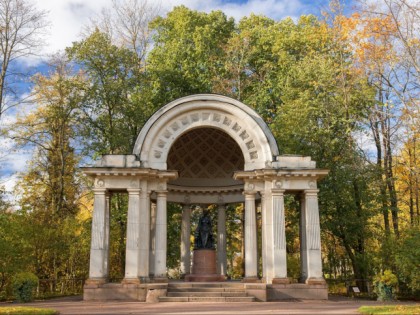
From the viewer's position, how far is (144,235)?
2269cm

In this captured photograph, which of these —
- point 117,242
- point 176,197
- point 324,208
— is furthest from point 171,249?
point 324,208

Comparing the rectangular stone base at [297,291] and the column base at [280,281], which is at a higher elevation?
the column base at [280,281]

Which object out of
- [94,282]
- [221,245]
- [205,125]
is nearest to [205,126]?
[205,125]

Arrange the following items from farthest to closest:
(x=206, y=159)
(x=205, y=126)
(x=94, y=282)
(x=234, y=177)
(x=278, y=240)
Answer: (x=206, y=159)
(x=205, y=126)
(x=234, y=177)
(x=278, y=240)
(x=94, y=282)

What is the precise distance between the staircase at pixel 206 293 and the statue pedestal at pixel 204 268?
8.94 ft

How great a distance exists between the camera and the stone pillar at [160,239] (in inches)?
881

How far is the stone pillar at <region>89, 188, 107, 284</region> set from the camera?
71.2ft

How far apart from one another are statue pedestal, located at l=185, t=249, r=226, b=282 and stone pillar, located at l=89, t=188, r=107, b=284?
5243 millimetres

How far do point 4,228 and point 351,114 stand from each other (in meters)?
22.8

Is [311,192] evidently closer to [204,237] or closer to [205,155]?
[204,237]

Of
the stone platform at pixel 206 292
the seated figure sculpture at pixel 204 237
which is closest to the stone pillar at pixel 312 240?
the stone platform at pixel 206 292

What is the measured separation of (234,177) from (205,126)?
3.28m

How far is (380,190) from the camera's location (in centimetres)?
2869

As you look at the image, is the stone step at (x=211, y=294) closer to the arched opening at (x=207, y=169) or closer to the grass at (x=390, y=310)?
the grass at (x=390, y=310)
